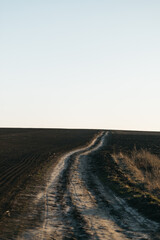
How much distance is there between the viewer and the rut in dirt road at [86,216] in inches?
299

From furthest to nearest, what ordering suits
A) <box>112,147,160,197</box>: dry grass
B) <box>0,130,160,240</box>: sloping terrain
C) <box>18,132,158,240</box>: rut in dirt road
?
<box>112,147,160,197</box>: dry grass → <box>0,130,160,240</box>: sloping terrain → <box>18,132,158,240</box>: rut in dirt road

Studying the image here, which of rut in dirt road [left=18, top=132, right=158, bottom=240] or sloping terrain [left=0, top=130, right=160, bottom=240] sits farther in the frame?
sloping terrain [left=0, top=130, right=160, bottom=240]

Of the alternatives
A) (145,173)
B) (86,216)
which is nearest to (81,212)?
(86,216)

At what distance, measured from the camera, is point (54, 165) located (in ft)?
73.5

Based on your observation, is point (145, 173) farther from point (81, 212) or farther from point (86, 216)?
point (86, 216)

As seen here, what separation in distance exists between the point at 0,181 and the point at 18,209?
5731 mm

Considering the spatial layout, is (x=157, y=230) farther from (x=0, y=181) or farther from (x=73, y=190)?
(x=0, y=181)

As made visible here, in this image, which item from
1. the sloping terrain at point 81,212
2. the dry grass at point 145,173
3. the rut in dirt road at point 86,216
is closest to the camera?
the rut in dirt road at point 86,216

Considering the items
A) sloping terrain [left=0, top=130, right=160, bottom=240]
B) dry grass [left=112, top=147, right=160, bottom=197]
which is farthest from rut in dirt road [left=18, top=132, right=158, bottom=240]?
dry grass [left=112, top=147, right=160, bottom=197]

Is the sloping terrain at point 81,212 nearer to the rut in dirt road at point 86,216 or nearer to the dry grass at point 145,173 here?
the rut in dirt road at point 86,216

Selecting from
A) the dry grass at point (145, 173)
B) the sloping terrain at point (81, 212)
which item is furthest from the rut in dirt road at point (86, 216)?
the dry grass at point (145, 173)

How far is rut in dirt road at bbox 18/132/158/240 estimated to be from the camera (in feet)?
24.9

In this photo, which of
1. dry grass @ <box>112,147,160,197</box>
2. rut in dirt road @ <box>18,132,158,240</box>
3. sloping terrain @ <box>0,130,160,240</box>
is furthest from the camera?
dry grass @ <box>112,147,160,197</box>

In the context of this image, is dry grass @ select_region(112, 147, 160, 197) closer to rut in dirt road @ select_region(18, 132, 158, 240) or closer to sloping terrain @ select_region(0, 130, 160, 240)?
sloping terrain @ select_region(0, 130, 160, 240)
